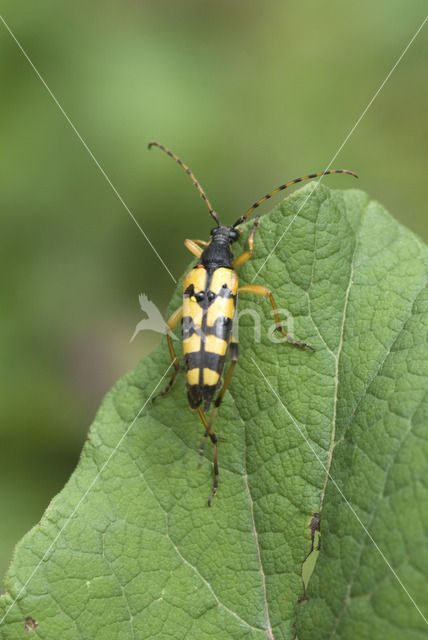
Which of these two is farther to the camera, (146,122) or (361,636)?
(146,122)

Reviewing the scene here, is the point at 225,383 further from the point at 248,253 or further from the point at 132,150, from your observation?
the point at 132,150

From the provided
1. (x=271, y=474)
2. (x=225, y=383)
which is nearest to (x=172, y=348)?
(x=225, y=383)

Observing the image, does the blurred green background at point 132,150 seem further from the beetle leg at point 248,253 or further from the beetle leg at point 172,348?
the beetle leg at point 172,348

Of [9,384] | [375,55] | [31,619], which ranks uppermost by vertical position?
[375,55]

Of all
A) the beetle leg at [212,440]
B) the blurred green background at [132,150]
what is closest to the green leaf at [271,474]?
the beetle leg at [212,440]

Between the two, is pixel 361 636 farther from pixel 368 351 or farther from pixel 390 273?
pixel 390 273

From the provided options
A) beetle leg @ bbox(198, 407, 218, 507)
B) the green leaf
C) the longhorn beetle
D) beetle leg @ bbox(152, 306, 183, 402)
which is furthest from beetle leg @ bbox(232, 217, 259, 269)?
beetle leg @ bbox(198, 407, 218, 507)

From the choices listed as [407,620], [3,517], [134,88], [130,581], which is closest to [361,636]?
[407,620]

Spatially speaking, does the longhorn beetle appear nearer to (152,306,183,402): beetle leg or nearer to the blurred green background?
(152,306,183,402): beetle leg
